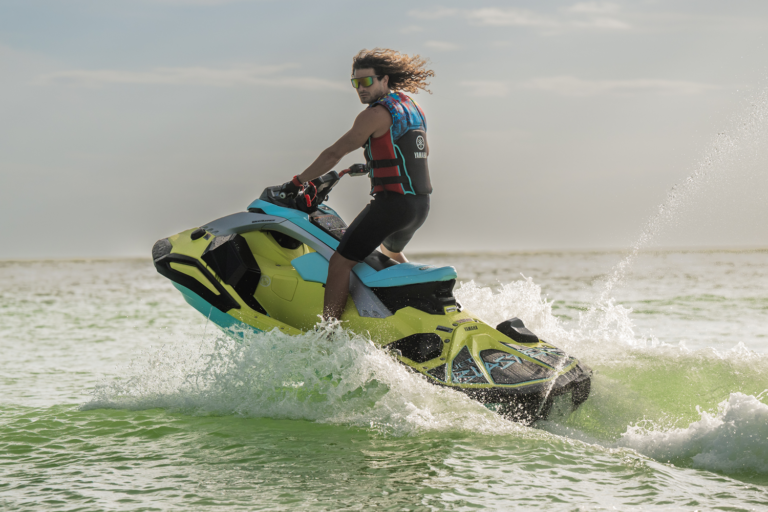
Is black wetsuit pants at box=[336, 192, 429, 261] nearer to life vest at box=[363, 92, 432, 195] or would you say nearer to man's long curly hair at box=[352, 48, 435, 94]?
life vest at box=[363, 92, 432, 195]

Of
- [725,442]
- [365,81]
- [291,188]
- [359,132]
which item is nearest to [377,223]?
[359,132]

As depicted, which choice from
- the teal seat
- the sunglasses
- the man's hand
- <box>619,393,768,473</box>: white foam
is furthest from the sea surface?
the sunglasses

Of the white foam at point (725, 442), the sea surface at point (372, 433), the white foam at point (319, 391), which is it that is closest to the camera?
the sea surface at point (372, 433)

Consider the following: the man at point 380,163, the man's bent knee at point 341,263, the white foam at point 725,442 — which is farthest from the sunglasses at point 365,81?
the white foam at point 725,442

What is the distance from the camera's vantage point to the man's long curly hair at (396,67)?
4289 mm

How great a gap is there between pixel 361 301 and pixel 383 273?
23 centimetres

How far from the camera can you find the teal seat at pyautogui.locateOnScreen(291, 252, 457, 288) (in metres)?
4.18

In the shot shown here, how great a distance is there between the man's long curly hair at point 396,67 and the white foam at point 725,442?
103 inches

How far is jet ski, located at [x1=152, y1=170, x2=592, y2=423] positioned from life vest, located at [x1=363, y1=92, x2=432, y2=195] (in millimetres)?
507

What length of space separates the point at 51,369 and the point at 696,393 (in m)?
5.57

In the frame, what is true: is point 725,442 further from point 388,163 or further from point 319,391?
point 388,163

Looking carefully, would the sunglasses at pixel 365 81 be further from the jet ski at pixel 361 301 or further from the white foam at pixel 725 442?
the white foam at pixel 725 442

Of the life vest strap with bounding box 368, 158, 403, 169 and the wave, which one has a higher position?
the life vest strap with bounding box 368, 158, 403, 169

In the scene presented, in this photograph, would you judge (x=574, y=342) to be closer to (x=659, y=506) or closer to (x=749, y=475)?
(x=749, y=475)
